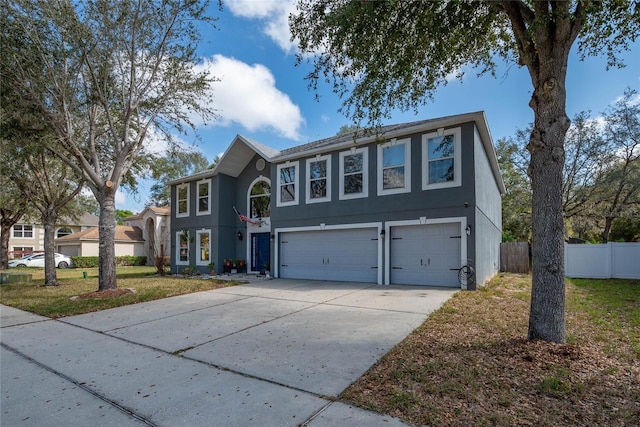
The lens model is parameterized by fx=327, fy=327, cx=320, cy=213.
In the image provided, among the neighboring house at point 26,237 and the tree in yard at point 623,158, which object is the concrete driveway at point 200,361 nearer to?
the tree in yard at point 623,158

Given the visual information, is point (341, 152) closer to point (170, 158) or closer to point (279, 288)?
point (279, 288)

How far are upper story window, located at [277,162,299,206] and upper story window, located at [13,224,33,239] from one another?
1334 inches

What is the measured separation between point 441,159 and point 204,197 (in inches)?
463

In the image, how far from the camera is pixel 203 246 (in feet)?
55.0

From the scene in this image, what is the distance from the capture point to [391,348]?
471 centimetres

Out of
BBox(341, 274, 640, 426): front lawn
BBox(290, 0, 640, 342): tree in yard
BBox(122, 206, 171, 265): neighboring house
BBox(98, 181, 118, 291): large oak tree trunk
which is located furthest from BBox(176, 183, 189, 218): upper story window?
BBox(341, 274, 640, 426): front lawn

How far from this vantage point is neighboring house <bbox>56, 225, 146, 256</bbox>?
2800 cm

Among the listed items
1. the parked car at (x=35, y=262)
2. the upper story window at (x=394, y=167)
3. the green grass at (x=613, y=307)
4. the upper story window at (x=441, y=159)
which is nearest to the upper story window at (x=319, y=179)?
the upper story window at (x=394, y=167)

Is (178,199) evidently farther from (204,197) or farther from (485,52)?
(485,52)

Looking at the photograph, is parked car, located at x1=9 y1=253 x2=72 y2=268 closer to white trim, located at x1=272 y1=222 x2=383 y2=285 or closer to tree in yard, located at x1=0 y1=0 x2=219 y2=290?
tree in yard, located at x1=0 y1=0 x2=219 y2=290

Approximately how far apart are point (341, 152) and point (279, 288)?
559cm

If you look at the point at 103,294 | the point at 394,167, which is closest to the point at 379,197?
the point at 394,167

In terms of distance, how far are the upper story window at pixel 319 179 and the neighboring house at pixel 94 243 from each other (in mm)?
22406

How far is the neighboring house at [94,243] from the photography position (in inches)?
1102
